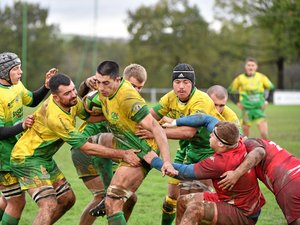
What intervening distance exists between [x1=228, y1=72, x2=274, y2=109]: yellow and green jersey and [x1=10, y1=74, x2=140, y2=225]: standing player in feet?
35.3

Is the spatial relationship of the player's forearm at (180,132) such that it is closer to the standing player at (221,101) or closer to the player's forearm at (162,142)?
the player's forearm at (162,142)

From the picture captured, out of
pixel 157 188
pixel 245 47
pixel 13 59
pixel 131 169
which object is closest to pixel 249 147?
pixel 131 169

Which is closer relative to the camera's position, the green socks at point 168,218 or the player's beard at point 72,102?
the player's beard at point 72,102

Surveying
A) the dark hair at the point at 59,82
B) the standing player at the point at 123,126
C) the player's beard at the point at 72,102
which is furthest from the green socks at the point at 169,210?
the dark hair at the point at 59,82

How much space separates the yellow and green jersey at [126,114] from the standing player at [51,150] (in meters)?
0.16

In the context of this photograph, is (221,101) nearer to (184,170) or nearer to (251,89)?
(184,170)

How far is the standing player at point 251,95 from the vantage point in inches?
672

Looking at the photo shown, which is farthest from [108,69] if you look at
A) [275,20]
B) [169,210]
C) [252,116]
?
[275,20]

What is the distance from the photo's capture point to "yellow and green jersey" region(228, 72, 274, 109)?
17.2 metres

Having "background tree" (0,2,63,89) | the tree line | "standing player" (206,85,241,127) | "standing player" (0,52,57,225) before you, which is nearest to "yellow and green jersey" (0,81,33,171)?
"standing player" (0,52,57,225)

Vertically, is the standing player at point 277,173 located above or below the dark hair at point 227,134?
below

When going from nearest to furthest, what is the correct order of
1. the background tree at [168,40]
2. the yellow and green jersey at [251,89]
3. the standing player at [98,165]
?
the standing player at [98,165], the yellow and green jersey at [251,89], the background tree at [168,40]

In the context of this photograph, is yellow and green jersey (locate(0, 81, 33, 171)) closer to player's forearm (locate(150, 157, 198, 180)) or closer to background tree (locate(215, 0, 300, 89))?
player's forearm (locate(150, 157, 198, 180))

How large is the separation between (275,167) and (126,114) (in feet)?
5.55
